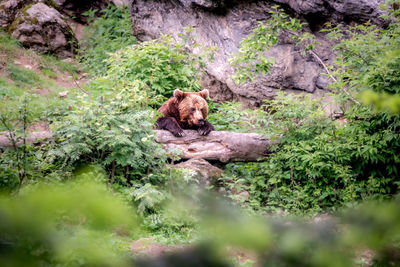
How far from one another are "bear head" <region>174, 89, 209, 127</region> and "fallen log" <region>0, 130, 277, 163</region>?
26 cm

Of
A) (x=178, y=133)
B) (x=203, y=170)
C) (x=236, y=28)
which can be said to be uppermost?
(x=236, y=28)

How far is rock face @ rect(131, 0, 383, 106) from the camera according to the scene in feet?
30.3

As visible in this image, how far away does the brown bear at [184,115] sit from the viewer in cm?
589

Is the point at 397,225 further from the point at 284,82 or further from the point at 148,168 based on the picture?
the point at 284,82

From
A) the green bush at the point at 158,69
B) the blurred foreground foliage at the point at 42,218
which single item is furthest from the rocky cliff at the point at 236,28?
the blurred foreground foliage at the point at 42,218

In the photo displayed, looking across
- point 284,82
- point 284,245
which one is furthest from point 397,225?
point 284,82

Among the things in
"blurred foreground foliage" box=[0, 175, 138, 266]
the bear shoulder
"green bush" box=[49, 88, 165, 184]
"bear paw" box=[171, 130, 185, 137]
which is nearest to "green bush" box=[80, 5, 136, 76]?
the bear shoulder

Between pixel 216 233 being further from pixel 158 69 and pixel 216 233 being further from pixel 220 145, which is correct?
pixel 158 69

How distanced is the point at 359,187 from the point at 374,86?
5.04 feet

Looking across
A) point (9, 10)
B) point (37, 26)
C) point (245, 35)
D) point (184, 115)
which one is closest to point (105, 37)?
point (37, 26)

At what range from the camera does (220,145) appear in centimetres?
584

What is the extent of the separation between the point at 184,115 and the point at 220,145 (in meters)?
0.97

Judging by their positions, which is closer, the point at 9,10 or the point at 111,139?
the point at 111,139

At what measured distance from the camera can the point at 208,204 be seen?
4.14 ft
